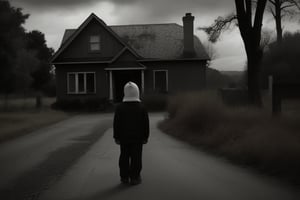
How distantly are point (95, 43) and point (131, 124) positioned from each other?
31.5m

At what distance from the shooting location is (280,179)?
8.23 metres

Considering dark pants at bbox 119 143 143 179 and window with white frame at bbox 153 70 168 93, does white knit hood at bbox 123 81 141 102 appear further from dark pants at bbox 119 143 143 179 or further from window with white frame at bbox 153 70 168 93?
window with white frame at bbox 153 70 168 93

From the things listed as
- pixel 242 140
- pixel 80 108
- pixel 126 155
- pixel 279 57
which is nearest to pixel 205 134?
pixel 242 140

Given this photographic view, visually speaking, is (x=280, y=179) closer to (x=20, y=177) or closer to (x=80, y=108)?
(x=20, y=177)

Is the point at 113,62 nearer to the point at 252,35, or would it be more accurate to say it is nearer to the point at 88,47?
the point at 88,47

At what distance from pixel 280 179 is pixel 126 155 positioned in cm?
277

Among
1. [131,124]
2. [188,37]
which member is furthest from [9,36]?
[131,124]

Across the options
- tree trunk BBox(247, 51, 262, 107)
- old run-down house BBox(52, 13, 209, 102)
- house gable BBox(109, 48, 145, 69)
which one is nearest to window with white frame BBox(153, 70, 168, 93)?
old run-down house BBox(52, 13, 209, 102)

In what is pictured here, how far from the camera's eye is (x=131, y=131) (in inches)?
316

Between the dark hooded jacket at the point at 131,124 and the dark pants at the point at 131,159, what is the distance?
12cm

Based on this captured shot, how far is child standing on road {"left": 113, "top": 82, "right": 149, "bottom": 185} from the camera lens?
8047mm

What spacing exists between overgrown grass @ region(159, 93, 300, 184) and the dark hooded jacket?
8.85 feet

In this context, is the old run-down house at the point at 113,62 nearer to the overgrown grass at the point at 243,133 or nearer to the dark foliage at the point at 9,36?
the dark foliage at the point at 9,36

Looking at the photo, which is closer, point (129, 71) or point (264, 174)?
point (264, 174)
